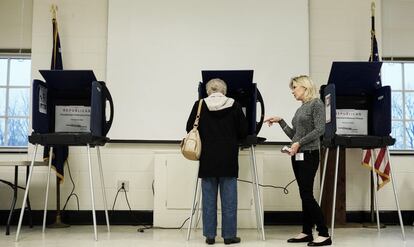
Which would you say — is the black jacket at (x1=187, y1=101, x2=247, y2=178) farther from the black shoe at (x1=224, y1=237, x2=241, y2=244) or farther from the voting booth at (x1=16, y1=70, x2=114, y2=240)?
the voting booth at (x1=16, y1=70, x2=114, y2=240)

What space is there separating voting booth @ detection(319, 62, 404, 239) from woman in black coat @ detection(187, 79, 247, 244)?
0.70 meters

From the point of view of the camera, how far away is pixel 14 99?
193 inches

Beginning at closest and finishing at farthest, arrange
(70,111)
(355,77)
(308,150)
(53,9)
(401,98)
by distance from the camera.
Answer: (308,150)
(355,77)
(70,111)
(53,9)
(401,98)

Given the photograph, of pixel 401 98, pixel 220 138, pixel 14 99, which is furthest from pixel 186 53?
pixel 401 98

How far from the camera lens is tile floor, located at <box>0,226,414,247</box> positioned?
332 cm

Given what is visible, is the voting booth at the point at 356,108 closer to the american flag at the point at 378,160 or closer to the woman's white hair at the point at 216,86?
the american flag at the point at 378,160

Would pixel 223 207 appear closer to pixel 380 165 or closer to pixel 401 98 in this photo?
pixel 380 165

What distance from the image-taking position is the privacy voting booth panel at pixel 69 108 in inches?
138

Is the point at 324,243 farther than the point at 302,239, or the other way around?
the point at 302,239

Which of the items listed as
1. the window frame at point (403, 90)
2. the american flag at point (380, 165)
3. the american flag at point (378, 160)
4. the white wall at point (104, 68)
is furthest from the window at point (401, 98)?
the american flag at point (380, 165)

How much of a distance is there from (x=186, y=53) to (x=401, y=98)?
240 centimetres

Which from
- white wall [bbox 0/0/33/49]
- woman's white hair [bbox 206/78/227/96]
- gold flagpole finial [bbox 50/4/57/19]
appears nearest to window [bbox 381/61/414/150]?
woman's white hair [bbox 206/78/227/96]

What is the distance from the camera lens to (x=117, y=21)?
4750 mm

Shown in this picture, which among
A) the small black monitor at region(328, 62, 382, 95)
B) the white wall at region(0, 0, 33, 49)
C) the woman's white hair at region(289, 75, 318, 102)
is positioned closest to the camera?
the woman's white hair at region(289, 75, 318, 102)
